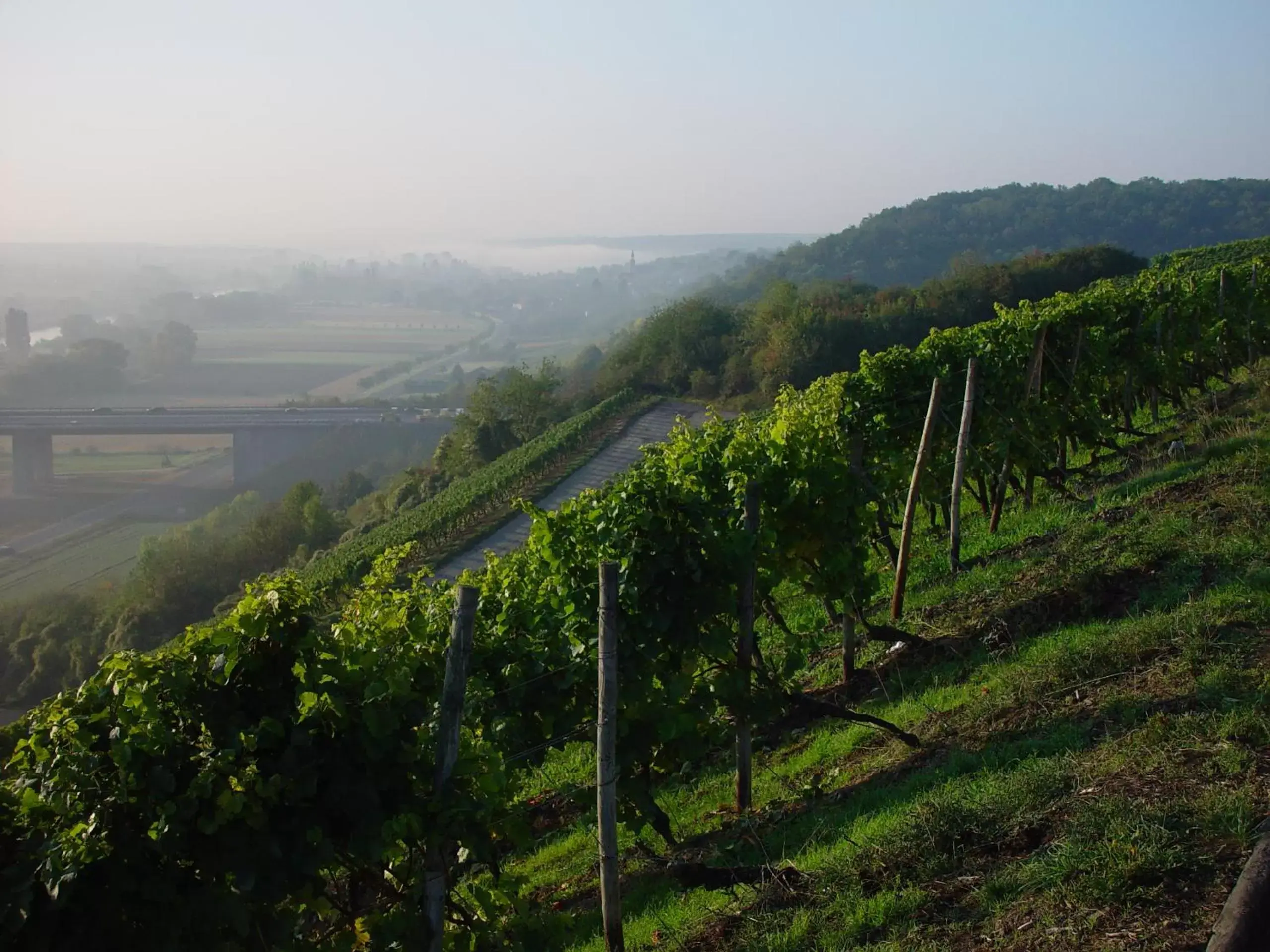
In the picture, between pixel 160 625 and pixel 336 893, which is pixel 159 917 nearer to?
pixel 336 893

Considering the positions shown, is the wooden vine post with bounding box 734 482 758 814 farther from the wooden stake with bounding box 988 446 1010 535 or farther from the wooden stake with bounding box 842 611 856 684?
the wooden stake with bounding box 988 446 1010 535

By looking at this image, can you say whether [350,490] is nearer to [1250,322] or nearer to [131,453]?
[131,453]

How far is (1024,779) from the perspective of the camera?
17.6ft

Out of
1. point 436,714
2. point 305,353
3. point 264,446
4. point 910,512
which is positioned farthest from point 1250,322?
point 305,353

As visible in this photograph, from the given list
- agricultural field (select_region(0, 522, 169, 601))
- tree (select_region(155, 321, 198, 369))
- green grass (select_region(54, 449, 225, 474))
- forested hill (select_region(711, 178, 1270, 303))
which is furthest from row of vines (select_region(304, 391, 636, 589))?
tree (select_region(155, 321, 198, 369))

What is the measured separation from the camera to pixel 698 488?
22.8 feet

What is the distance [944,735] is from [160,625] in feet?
134

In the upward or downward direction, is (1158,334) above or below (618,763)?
above

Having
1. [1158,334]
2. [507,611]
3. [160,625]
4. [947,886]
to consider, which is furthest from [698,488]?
[160,625]

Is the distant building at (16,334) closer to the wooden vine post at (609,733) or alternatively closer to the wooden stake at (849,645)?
the wooden stake at (849,645)

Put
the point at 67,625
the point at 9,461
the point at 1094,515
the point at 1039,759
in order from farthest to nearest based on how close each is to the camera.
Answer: the point at 9,461 < the point at 67,625 < the point at 1094,515 < the point at 1039,759

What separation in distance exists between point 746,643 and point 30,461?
67587 mm

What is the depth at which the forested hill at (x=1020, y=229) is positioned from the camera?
116m

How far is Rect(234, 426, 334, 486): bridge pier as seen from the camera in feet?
243
